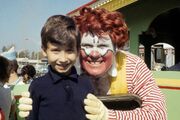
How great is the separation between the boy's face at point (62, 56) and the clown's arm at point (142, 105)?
17cm

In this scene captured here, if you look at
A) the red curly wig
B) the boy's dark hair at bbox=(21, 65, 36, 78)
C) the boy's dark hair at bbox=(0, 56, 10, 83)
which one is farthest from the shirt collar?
the boy's dark hair at bbox=(21, 65, 36, 78)

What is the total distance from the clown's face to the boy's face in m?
0.36

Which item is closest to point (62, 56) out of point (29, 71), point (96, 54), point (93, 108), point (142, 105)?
point (93, 108)

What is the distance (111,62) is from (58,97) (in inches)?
20.9

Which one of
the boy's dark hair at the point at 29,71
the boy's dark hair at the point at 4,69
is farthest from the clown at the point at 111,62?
the boy's dark hair at the point at 29,71

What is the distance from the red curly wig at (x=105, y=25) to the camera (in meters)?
2.28

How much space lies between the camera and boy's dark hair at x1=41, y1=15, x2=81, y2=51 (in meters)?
1.86

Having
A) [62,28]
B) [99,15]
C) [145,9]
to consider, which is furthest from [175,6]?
[62,28]

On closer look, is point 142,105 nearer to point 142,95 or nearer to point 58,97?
point 142,95

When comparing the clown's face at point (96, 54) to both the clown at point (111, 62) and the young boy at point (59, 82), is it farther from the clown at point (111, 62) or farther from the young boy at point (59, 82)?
the young boy at point (59, 82)

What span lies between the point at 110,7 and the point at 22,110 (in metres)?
3.39

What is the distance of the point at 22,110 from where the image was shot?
1.89m

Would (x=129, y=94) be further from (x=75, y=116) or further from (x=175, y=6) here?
(x=175, y=6)

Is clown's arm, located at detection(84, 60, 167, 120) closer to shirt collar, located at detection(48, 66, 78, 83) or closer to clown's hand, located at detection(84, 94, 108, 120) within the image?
clown's hand, located at detection(84, 94, 108, 120)
